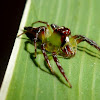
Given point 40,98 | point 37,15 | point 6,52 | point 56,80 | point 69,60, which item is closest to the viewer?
point 40,98

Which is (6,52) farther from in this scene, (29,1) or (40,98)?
(40,98)

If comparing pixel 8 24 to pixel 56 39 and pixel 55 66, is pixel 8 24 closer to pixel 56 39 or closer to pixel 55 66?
pixel 56 39

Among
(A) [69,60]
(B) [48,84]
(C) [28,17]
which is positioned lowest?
(B) [48,84]

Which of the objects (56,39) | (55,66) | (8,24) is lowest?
(55,66)

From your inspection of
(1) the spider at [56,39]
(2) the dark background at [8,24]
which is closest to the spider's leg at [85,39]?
(1) the spider at [56,39]

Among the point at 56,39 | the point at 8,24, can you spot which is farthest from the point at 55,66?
the point at 8,24

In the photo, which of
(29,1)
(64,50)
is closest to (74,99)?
(64,50)

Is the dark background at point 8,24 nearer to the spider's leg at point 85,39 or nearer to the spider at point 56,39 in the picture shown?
the spider at point 56,39
